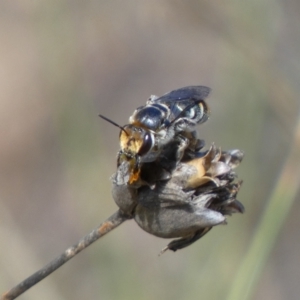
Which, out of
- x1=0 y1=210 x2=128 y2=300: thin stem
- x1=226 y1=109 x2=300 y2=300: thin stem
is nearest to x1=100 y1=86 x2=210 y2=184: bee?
x1=0 y1=210 x2=128 y2=300: thin stem

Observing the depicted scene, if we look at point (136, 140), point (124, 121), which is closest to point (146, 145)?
point (136, 140)

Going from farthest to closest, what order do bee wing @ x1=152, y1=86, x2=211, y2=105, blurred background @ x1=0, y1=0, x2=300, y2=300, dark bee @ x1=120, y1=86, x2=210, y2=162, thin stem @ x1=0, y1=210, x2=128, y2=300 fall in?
blurred background @ x1=0, y1=0, x2=300, y2=300
bee wing @ x1=152, y1=86, x2=211, y2=105
dark bee @ x1=120, y1=86, x2=210, y2=162
thin stem @ x1=0, y1=210, x2=128, y2=300

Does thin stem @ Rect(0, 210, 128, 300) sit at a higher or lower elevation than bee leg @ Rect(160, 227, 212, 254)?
lower

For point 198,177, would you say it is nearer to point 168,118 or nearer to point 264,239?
point 168,118

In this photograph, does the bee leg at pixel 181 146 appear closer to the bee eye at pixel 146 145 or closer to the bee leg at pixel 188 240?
the bee eye at pixel 146 145

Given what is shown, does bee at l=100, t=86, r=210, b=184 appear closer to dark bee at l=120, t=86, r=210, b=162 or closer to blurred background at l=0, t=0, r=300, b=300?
dark bee at l=120, t=86, r=210, b=162

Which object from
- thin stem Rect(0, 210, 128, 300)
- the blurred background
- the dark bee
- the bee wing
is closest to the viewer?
thin stem Rect(0, 210, 128, 300)

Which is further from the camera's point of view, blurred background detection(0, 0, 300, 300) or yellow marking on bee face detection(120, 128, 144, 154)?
blurred background detection(0, 0, 300, 300)

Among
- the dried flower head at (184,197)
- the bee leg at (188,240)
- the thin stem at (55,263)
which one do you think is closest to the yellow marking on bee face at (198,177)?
the dried flower head at (184,197)

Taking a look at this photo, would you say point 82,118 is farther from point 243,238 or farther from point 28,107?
point 28,107
